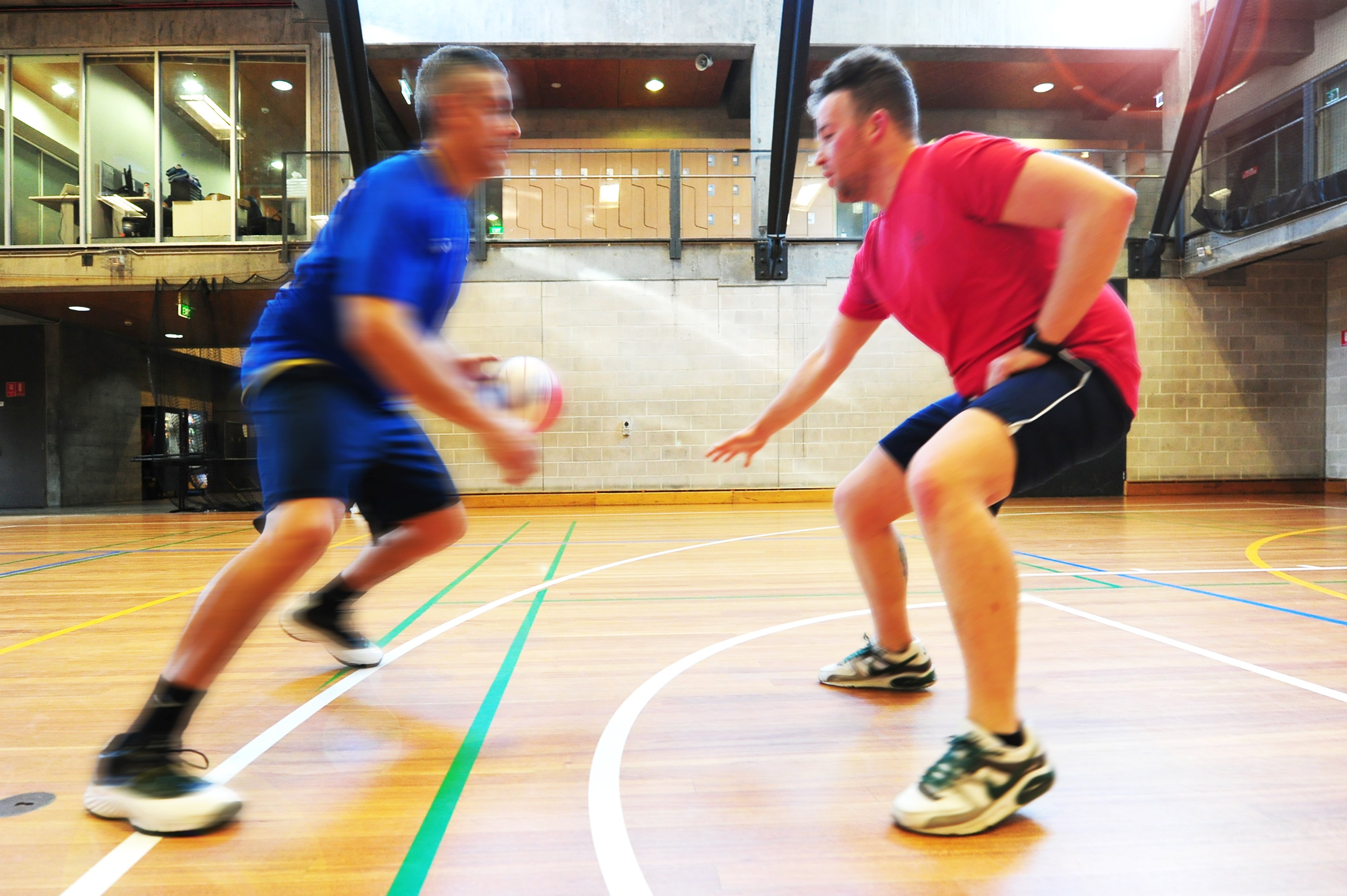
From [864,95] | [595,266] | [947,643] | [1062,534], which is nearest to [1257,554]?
[1062,534]

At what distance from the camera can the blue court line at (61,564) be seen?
451 centimetres

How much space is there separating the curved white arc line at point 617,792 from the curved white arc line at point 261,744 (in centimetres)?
71

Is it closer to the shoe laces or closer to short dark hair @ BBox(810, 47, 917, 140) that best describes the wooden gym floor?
the shoe laces

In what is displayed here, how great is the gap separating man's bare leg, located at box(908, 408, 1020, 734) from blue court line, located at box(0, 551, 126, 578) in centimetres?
528

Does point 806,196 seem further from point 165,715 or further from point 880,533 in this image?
point 165,715

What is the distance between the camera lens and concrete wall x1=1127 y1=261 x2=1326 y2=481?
10.0 m

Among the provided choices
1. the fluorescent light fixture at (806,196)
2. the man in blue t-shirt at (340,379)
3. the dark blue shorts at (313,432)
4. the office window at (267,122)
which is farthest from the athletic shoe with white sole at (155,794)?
the office window at (267,122)

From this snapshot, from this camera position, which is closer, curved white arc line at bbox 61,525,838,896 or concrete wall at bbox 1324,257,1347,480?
curved white arc line at bbox 61,525,838,896

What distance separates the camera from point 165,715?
134 centimetres

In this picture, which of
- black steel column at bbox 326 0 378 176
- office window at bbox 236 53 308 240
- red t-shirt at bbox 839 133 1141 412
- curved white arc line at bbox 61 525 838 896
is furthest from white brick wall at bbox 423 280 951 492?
red t-shirt at bbox 839 133 1141 412

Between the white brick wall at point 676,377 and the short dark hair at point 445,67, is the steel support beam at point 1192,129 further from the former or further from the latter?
the short dark hair at point 445,67

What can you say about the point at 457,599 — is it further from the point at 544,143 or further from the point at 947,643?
the point at 544,143

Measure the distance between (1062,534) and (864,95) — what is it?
210 inches

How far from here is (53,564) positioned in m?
4.88
